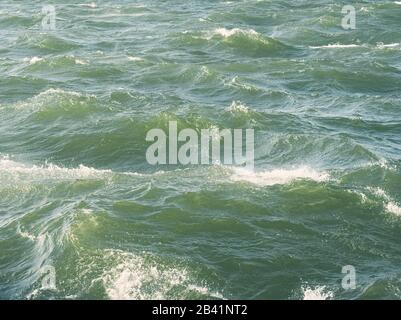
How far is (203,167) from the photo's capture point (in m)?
24.9

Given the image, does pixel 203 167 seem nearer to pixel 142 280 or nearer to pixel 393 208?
pixel 393 208

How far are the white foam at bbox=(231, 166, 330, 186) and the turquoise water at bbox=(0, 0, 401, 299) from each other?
0.08 meters

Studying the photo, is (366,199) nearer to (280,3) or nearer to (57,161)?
(57,161)

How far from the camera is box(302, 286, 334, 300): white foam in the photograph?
17625 millimetres

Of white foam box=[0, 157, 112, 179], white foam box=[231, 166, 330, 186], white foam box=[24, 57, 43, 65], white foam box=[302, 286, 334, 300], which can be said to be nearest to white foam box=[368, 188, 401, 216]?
white foam box=[231, 166, 330, 186]

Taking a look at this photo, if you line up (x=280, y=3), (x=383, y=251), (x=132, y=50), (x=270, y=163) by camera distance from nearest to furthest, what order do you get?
(x=383, y=251)
(x=270, y=163)
(x=132, y=50)
(x=280, y=3)

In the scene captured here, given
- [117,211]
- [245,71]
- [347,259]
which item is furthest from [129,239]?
[245,71]

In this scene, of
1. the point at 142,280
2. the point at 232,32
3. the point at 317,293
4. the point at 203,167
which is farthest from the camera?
the point at 232,32

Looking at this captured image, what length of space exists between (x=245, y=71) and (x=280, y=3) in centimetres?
1717

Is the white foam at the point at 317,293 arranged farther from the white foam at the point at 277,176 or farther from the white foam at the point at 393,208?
the white foam at the point at 277,176

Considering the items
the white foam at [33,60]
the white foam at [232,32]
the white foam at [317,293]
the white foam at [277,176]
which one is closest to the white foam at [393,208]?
the white foam at [277,176]

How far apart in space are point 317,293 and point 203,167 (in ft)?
26.6

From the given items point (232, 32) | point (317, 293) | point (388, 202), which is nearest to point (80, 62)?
point (232, 32)
